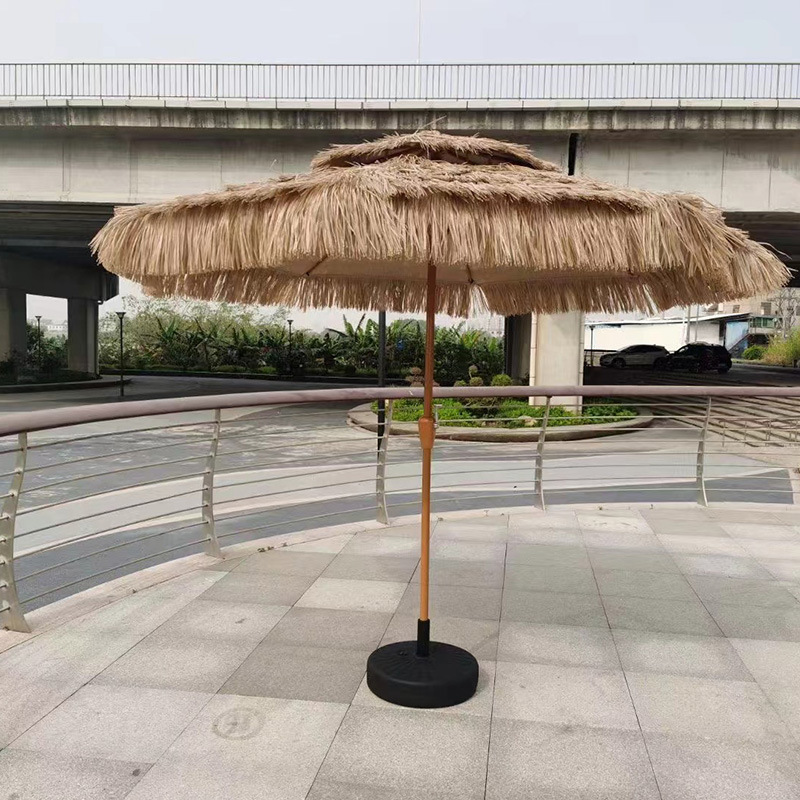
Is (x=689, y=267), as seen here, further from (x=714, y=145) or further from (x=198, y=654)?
(x=714, y=145)

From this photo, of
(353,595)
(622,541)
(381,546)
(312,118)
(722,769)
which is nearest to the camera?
(722,769)

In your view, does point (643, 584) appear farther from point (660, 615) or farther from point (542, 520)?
point (542, 520)

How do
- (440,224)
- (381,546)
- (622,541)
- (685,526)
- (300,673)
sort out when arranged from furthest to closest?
(685,526), (622,541), (381,546), (300,673), (440,224)

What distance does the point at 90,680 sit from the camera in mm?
3438

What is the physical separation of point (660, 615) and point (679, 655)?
0.58m

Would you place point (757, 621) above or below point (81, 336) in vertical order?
below

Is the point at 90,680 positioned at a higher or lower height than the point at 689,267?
lower

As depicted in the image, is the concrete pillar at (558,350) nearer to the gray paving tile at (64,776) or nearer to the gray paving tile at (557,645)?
the gray paving tile at (557,645)

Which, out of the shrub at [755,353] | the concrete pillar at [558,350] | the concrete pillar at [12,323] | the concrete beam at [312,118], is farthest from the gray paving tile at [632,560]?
the shrub at [755,353]

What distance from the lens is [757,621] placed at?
431cm

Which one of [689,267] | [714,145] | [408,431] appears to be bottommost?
[408,431]

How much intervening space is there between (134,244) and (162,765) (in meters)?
2.02

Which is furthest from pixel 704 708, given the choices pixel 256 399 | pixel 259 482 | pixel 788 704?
pixel 259 482

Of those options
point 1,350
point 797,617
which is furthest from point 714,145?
point 1,350
